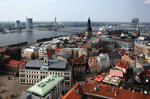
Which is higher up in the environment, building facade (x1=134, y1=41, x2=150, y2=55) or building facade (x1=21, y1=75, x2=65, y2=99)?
building facade (x1=134, y1=41, x2=150, y2=55)

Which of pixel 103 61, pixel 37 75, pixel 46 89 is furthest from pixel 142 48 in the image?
pixel 46 89

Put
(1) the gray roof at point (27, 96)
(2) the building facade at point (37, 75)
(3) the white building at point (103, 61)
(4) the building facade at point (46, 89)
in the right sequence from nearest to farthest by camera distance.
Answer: (1) the gray roof at point (27, 96), (4) the building facade at point (46, 89), (2) the building facade at point (37, 75), (3) the white building at point (103, 61)

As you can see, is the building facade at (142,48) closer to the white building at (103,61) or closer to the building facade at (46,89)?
the white building at (103,61)

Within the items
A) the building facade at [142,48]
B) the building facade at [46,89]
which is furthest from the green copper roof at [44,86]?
the building facade at [142,48]

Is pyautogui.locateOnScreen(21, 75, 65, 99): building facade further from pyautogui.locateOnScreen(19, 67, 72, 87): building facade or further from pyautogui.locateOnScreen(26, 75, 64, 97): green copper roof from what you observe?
pyautogui.locateOnScreen(19, 67, 72, 87): building facade

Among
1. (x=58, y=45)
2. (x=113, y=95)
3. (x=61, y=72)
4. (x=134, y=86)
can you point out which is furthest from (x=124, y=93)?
(x=58, y=45)

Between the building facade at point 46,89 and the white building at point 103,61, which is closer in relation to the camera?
the building facade at point 46,89

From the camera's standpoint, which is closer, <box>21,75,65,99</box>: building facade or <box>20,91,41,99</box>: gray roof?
<box>20,91,41,99</box>: gray roof

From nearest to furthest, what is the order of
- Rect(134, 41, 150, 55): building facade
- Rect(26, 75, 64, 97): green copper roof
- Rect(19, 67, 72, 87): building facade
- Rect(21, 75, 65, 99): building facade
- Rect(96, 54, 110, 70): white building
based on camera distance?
Rect(21, 75, 65, 99): building facade, Rect(26, 75, 64, 97): green copper roof, Rect(19, 67, 72, 87): building facade, Rect(96, 54, 110, 70): white building, Rect(134, 41, 150, 55): building facade

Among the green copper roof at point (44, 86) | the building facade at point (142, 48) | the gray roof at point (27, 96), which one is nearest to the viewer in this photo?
the gray roof at point (27, 96)

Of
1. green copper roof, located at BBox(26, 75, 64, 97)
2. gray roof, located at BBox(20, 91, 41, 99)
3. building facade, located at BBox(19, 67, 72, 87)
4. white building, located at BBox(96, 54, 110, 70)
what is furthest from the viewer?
white building, located at BBox(96, 54, 110, 70)

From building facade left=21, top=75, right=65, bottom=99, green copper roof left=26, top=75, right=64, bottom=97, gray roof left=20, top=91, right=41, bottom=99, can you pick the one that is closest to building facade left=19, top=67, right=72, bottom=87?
building facade left=21, top=75, right=65, bottom=99

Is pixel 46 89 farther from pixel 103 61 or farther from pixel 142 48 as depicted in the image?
pixel 142 48

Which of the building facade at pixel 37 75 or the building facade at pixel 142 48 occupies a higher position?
the building facade at pixel 142 48
